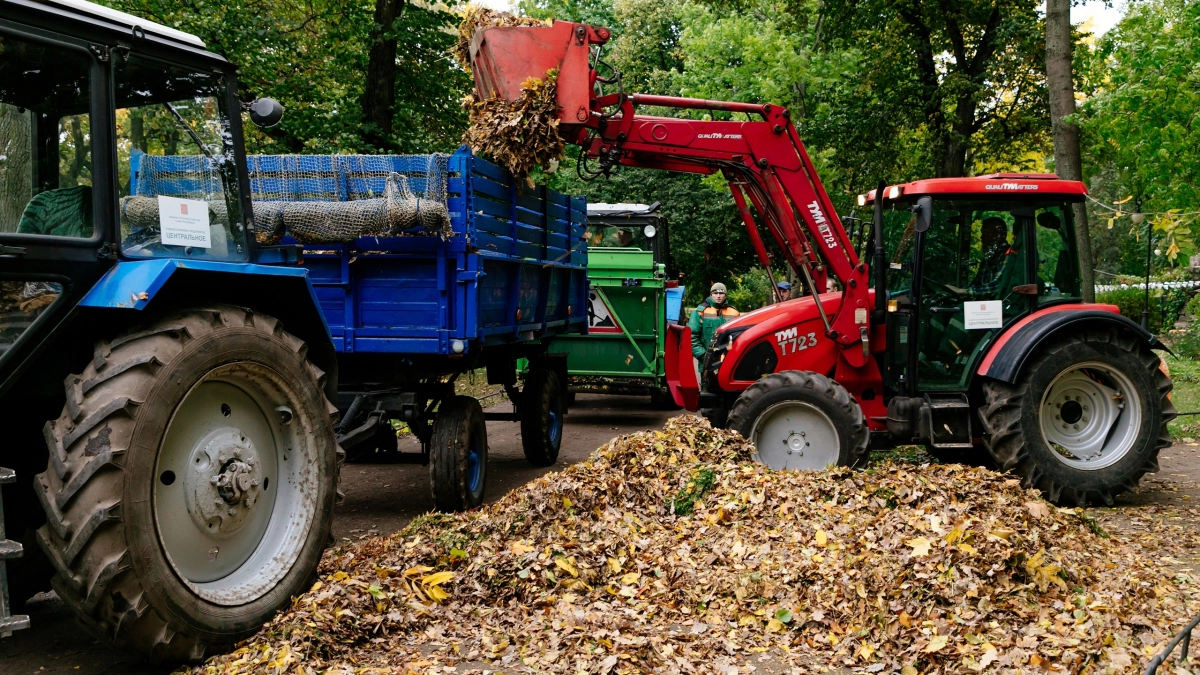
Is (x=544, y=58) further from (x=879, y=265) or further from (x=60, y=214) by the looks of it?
(x=60, y=214)

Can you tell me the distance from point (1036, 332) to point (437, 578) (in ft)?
16.9

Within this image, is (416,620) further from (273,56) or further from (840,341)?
(273,56)

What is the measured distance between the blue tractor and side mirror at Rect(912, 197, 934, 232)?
194 inches

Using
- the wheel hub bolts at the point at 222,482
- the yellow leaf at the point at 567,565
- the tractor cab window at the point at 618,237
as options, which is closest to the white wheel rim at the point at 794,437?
the yellow leaf at the point at 567,565

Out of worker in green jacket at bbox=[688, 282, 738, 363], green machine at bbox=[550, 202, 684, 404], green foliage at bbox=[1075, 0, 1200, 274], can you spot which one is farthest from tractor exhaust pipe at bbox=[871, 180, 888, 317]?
green machine at bbox=[550, 202, 684, 404]

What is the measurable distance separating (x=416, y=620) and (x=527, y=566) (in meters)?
0.73

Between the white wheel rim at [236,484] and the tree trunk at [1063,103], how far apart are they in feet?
33.9

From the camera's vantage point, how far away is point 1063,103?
12109 mm

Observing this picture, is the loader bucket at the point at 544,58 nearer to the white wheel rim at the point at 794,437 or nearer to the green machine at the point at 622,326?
the white wheel rim at the point at 794,437

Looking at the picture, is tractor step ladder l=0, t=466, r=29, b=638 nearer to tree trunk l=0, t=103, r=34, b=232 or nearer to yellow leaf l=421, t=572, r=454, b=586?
tree trunk l=0, t=103, r=34, b=232

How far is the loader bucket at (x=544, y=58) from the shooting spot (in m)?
7.58

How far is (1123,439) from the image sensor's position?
25.7 ft

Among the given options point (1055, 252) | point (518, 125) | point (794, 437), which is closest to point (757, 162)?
point (518, 125)

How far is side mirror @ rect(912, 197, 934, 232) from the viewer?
7.58 metres
